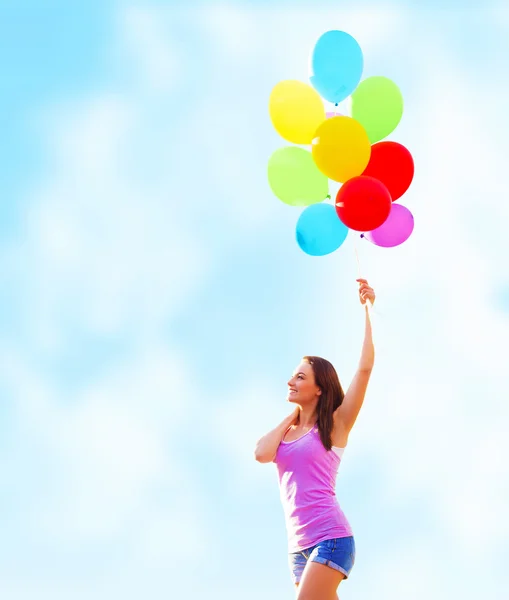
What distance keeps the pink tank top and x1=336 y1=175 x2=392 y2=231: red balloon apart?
53.9 inches

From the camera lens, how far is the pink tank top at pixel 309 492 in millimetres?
3848

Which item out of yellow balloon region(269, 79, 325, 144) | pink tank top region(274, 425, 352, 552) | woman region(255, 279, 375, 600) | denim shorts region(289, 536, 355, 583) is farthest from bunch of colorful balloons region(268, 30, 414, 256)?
denim shorts region(289, 536, 355, 583)

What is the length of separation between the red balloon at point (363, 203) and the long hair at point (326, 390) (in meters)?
0.93

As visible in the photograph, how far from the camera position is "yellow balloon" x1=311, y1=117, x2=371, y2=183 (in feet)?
15.2

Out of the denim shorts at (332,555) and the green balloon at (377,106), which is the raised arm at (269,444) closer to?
the denim shorts at (332,555)

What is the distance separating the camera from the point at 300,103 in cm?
487

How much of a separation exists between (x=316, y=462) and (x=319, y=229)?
1581mm

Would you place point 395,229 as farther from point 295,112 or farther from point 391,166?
point 295,112

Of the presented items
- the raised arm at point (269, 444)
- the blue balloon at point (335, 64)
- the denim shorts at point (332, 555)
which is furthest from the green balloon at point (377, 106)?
the denim shorts at point (332, 555)

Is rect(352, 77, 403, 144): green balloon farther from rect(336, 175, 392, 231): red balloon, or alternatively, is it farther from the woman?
the woman

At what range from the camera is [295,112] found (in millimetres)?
4855

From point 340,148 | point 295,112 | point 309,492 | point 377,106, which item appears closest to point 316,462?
point 309,492

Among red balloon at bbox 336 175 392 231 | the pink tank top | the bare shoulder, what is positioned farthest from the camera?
red balloon at bbox 336 175 392 231

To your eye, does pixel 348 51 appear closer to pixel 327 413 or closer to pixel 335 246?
pixel 335 246
